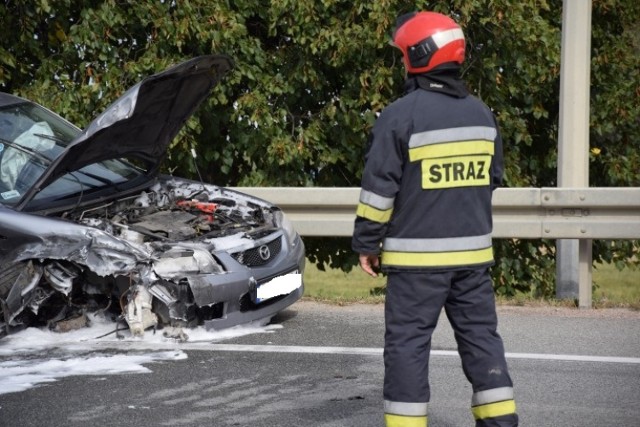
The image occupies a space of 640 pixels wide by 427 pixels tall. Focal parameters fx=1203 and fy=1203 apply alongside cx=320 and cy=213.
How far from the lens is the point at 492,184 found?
4.87 meters

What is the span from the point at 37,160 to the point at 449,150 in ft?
12.1

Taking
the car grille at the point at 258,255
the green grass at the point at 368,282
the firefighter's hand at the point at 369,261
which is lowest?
the green grass at the point at 368,282

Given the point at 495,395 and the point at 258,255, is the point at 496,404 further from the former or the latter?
the point at 258,255

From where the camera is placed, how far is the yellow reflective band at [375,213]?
4.59m

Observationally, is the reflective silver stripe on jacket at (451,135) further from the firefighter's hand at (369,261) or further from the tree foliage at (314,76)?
the tree foliage at (314,76)

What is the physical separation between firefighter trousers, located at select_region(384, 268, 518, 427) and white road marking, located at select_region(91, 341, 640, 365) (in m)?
1.95

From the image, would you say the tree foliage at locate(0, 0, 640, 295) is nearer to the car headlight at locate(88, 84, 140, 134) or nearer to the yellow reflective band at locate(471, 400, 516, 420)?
the car headlight at locate(88, 84, 140, 134)

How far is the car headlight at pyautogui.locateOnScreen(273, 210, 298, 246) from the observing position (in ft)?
25.1

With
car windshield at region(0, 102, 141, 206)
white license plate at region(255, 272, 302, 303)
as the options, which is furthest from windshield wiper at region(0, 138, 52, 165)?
white license plate at region(255, 272, 302, 303)

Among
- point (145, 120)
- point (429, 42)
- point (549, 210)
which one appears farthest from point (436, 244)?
point (549, 210)

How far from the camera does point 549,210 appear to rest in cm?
829

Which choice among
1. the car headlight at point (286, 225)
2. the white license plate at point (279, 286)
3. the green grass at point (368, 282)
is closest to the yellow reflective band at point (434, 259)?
the white license plate at point (279, 286)

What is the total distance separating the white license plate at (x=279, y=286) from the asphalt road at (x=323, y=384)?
0.24m

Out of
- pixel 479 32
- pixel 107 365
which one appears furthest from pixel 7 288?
pixel 479 32
